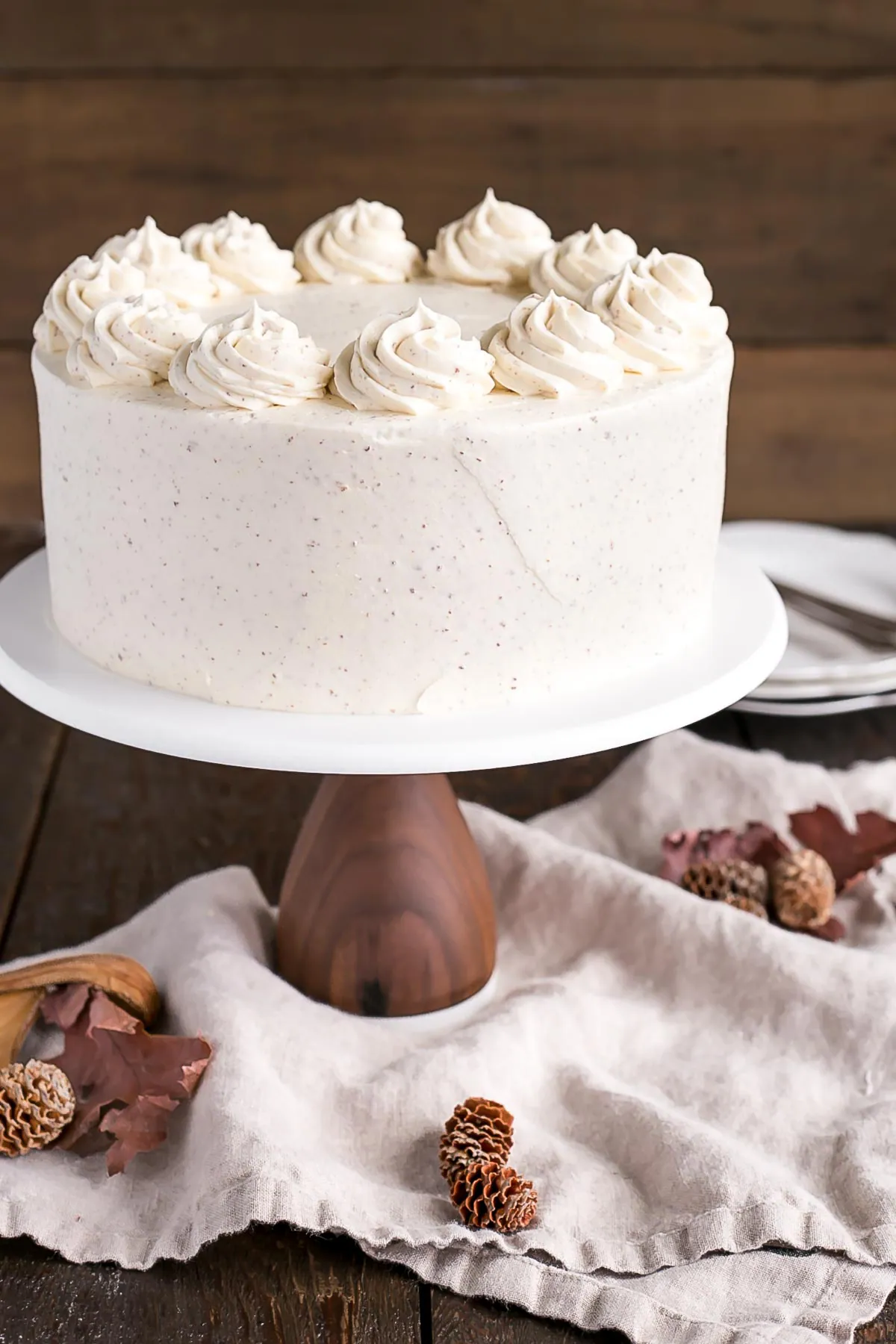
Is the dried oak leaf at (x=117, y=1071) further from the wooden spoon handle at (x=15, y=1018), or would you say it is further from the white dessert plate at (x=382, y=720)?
the white dessert plate at (x=382, y=720)

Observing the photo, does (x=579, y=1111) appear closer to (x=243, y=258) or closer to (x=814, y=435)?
(x=243, y=258)

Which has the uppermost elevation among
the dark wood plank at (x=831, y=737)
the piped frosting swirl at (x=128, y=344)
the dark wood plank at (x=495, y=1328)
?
the piped frosting swirl at (x=128, y=344)

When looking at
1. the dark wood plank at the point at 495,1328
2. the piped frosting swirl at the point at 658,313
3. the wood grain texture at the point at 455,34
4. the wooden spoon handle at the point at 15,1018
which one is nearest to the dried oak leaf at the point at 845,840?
the piped frosting swirl at the point at 658,313

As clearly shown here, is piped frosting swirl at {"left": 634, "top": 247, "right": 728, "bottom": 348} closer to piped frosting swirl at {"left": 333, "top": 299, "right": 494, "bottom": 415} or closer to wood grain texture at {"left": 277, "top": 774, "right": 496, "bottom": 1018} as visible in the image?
piped frosting swirl at {"left": 333, "top": 299, "right": 494, "bottom": 415}

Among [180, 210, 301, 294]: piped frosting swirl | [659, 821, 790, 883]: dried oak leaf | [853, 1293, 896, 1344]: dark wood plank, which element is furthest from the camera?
[659, 821, 790, 883]: dried oak leaf

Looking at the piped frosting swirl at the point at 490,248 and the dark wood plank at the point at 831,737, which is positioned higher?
the piped frosting swirl at the point at 490,248

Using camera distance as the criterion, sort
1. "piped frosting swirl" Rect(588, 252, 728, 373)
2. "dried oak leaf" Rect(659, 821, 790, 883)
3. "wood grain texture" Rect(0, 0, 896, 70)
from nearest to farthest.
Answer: "piped frosting swirl" Rect(588, 252, 728, 373) → "dried oak leaf" Rect(659, 821, 790, 883) → "wood grain texture" Rect(0, 0, 896, 70)

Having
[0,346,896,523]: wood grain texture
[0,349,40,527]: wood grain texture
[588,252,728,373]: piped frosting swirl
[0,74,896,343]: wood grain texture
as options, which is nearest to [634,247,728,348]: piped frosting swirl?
[588,252,728,373]: piped frosting swirl

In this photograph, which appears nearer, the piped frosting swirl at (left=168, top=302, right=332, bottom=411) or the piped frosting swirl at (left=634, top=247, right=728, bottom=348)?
the piped frosting swirl at (left=168, top=302, right=332, bottom=411)

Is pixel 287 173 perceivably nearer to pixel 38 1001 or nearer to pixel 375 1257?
pixel 38 1001
